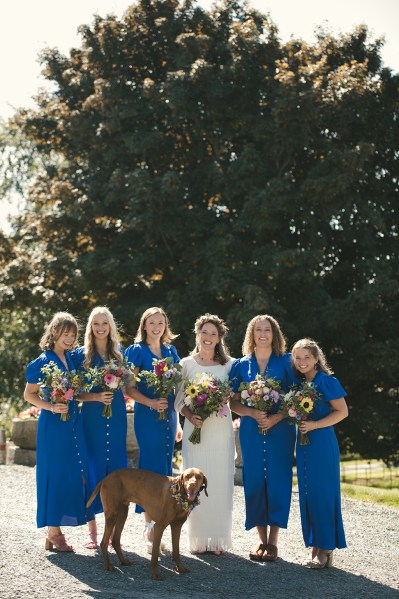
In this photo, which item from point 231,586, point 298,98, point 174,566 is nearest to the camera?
Result: point 231,586

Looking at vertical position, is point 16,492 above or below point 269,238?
below

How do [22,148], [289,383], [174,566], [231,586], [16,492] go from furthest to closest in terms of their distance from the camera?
1. [22,148]
2. [16,492]
3. [289,383]
4. [174,566]
5. [231,586]

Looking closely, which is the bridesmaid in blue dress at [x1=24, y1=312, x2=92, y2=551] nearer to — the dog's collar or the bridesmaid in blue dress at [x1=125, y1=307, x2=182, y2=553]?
the bridesmaid in blue dress at [x1=125, y1=307, x2=182, y2=553]

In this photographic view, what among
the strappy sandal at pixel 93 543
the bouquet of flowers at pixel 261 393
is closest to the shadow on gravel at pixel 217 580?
the strappy sandal at pixel 93 543

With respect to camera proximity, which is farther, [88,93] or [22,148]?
[22,148]

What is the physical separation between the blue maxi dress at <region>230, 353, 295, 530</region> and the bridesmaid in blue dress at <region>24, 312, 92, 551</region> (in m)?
1.59

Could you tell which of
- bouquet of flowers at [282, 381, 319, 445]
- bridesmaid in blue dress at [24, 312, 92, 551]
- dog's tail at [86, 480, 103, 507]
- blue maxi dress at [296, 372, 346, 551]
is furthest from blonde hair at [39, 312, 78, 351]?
blue maxi dress at [296, 372, 346, 551]

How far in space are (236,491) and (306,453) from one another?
15.8ft

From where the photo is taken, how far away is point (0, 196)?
31.5 m

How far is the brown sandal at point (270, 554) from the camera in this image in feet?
24.7

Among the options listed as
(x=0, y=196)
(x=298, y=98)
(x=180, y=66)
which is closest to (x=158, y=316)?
(x=298, y=98)

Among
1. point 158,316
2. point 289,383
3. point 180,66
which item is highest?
point 180,66

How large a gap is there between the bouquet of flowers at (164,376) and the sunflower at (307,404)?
1224mm

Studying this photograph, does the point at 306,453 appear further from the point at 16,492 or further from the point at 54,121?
the point at 54,121
